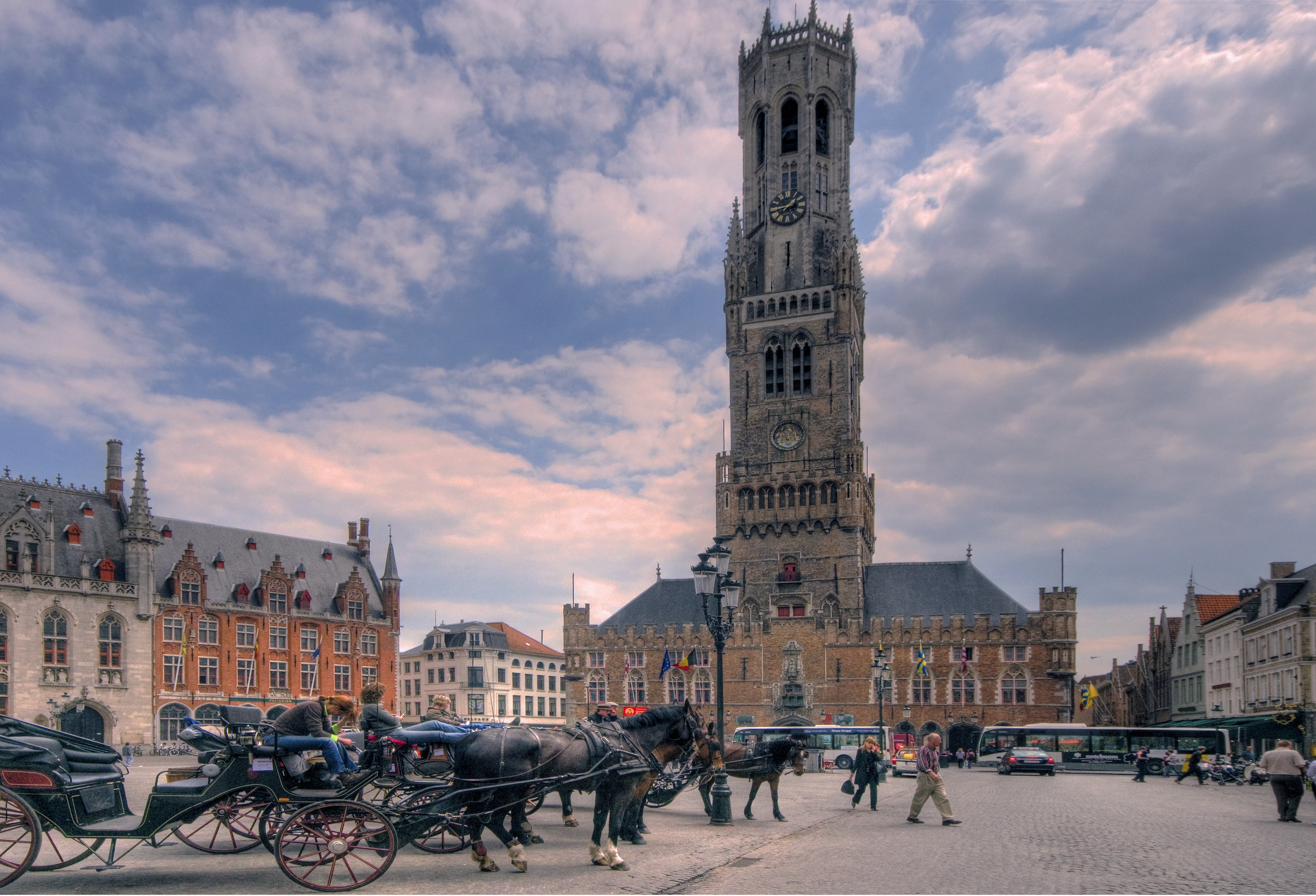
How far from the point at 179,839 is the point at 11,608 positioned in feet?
135

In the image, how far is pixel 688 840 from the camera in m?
15.4

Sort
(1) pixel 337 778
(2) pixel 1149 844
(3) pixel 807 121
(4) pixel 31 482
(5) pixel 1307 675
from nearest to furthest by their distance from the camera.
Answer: (1) pixel 337 778 < (2) pixel 1149 844 < (5) pixel 1307 675 < (4) pixel 31 482 < (3) pixel 807 121

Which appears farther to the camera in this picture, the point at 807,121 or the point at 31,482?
the point at 807,121

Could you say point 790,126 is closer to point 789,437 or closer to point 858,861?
point 789,437

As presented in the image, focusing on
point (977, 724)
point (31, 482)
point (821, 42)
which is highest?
point (821, 42)

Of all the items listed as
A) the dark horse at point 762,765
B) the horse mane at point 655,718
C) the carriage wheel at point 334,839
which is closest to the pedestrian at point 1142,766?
the dark horse at point 762,765

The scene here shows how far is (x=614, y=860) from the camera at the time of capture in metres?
12.2

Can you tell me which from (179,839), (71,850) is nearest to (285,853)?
(179,839)

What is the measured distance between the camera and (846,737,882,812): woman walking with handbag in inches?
851

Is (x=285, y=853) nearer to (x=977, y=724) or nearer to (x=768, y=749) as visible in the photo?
(x=768, y=749)

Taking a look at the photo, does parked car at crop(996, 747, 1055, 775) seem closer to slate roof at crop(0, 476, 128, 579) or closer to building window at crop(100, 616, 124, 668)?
building window at crop(100, 616, 124, 668)

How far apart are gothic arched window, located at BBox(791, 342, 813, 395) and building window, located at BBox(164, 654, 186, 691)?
39685 mm

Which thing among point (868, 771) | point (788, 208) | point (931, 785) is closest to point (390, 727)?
point (931, 785)

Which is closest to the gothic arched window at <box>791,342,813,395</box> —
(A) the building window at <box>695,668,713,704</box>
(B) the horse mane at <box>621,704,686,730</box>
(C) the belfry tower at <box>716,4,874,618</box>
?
(C) the belfry tower at <box>716,4,874,618</box>
